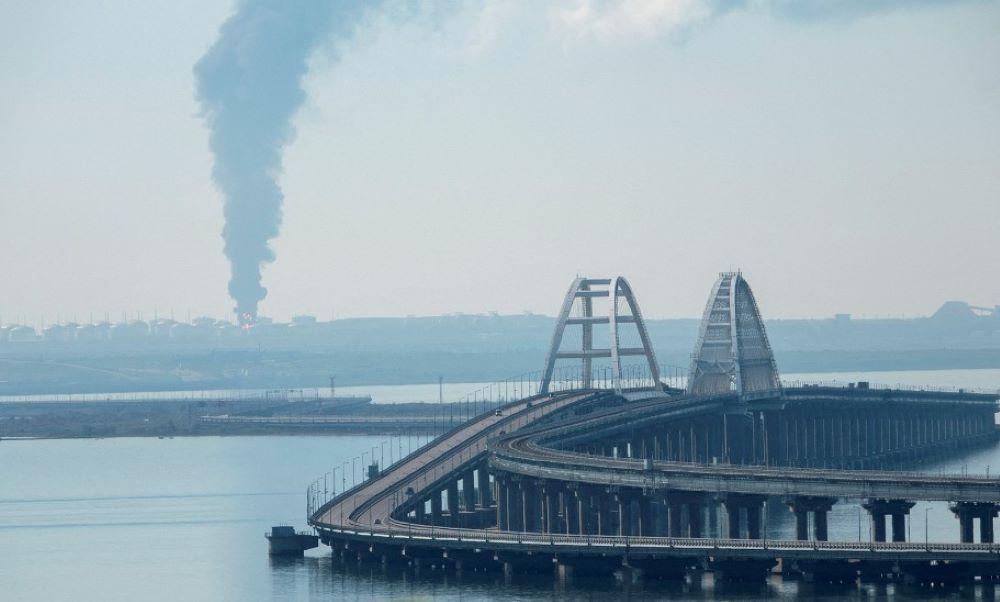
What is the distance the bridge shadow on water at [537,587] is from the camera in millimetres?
97500

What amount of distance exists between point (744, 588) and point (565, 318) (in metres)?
94.7

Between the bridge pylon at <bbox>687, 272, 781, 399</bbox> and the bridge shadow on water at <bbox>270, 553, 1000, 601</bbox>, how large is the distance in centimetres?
8342

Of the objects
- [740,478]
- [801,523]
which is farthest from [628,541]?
[801,523]

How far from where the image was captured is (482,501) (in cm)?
13325

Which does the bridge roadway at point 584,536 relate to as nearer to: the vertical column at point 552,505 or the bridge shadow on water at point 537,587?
the bridge shadow on water at point 537,587

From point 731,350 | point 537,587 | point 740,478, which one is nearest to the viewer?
point 537,587

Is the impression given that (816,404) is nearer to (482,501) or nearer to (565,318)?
(565,318)

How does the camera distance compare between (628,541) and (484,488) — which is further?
(484,488)

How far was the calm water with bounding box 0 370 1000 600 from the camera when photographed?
10306 centimetres

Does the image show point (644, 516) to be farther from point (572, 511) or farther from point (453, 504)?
point (453, 504)

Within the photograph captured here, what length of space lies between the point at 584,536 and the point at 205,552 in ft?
71.8

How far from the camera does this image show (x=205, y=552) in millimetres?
121438

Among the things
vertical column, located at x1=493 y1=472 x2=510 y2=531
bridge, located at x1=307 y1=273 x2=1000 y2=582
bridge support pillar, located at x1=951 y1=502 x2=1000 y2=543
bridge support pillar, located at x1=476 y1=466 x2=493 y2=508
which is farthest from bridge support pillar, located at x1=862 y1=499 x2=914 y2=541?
bridge support pillar, located at x1=476 y1=466 x2=493 y2=508

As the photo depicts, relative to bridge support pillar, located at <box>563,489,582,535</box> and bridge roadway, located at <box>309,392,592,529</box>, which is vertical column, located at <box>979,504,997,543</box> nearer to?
bridge support pillar, located at <box>563,489,582,535</box>
